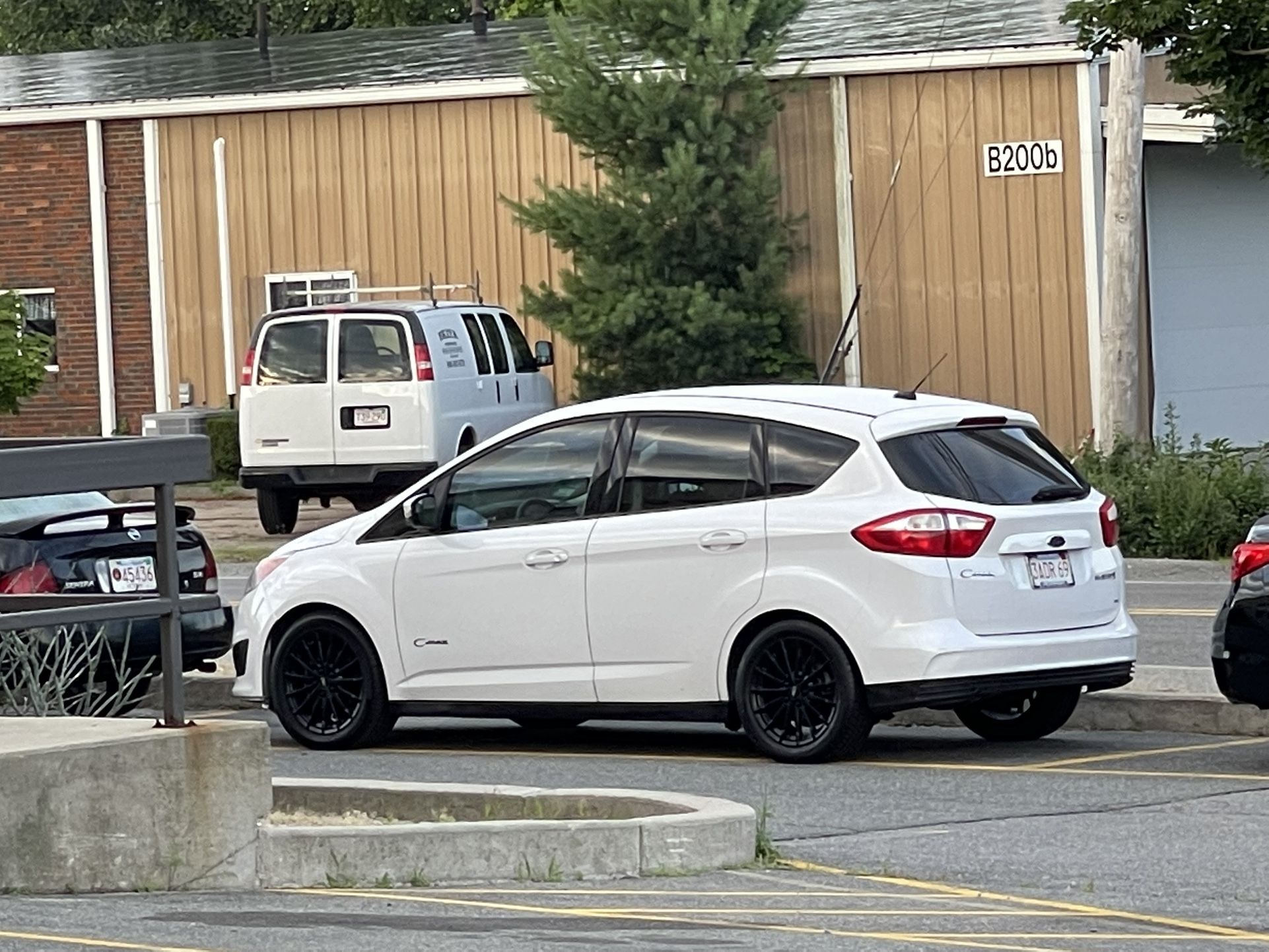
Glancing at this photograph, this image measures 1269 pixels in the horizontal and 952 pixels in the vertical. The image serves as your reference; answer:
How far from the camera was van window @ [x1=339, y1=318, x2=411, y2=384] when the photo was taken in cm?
2405

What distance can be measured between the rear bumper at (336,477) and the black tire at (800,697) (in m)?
12.9

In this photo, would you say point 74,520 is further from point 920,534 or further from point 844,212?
point 844,212

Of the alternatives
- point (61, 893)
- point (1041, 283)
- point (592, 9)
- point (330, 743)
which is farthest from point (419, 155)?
point (61, 893)

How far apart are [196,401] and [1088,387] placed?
11196 millimetres

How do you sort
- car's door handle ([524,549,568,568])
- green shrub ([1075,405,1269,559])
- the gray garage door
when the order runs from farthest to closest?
the gray garage door < green shrub ([1075,405,1269,559]) < car's door handle ([524,549,568,568])

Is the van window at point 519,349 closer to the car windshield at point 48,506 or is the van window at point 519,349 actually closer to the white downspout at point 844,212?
the white downspout at point 844,212

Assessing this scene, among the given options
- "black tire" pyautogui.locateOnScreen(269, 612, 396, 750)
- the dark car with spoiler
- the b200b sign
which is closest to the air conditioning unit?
the b200b sign

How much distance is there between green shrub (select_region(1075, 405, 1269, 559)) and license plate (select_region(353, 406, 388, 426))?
A: 6527 mm

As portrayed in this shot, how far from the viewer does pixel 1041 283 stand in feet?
93.7

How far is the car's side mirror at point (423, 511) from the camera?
12.0 metres

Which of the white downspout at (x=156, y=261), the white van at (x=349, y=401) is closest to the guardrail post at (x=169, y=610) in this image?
the white van at (x=349, y=401)

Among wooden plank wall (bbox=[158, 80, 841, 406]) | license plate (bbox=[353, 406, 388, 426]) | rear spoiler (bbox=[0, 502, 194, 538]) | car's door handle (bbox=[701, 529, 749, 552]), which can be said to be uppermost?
wooden plank wall (bbox=[158, 80, 841, 406])

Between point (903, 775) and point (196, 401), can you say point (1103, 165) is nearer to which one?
point (196, 401)

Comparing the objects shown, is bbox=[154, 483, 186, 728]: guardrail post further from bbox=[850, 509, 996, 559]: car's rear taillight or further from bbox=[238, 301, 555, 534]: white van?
bbox=[238, 301, 555, 534]: white van
